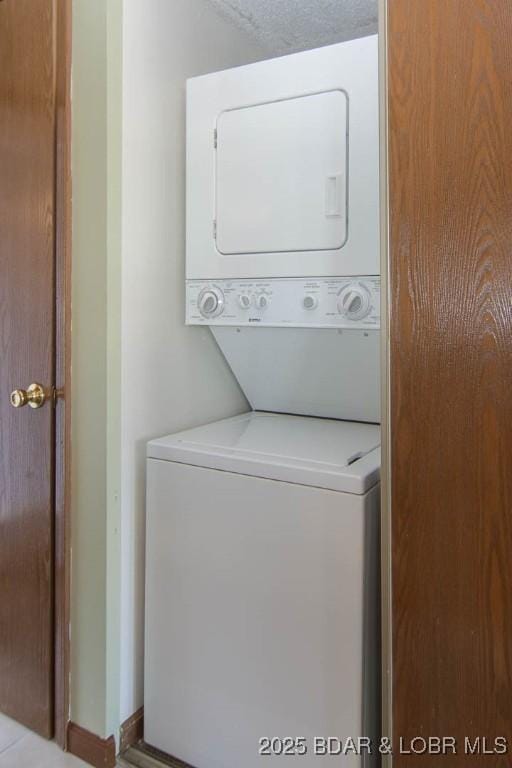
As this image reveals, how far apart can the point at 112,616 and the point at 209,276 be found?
1.16 metres

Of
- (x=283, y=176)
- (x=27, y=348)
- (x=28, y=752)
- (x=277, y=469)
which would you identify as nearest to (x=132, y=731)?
(x=28, y=752)

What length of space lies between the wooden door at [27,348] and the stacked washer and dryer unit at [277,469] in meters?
0.38

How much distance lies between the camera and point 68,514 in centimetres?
175

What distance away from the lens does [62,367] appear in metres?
1.73

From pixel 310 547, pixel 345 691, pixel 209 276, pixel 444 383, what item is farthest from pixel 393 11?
pixel 345 691

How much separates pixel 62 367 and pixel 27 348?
0.19 m

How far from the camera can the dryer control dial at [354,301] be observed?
1.58 meters

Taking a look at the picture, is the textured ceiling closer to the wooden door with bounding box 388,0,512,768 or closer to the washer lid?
the wooden door with bounding box 388,0,512,768

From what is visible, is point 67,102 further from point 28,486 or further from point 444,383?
point 444,383

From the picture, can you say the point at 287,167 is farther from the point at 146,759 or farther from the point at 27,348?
the point at 146,759

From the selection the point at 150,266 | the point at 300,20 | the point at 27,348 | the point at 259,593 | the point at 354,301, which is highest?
the point at 300,20

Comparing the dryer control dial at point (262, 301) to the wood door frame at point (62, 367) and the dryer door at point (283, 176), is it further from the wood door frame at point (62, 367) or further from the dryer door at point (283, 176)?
the wood door frame at point (62, 367)

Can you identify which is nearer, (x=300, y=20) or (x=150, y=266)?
(x=150, y=266)

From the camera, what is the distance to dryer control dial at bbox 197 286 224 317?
6.07 ft
